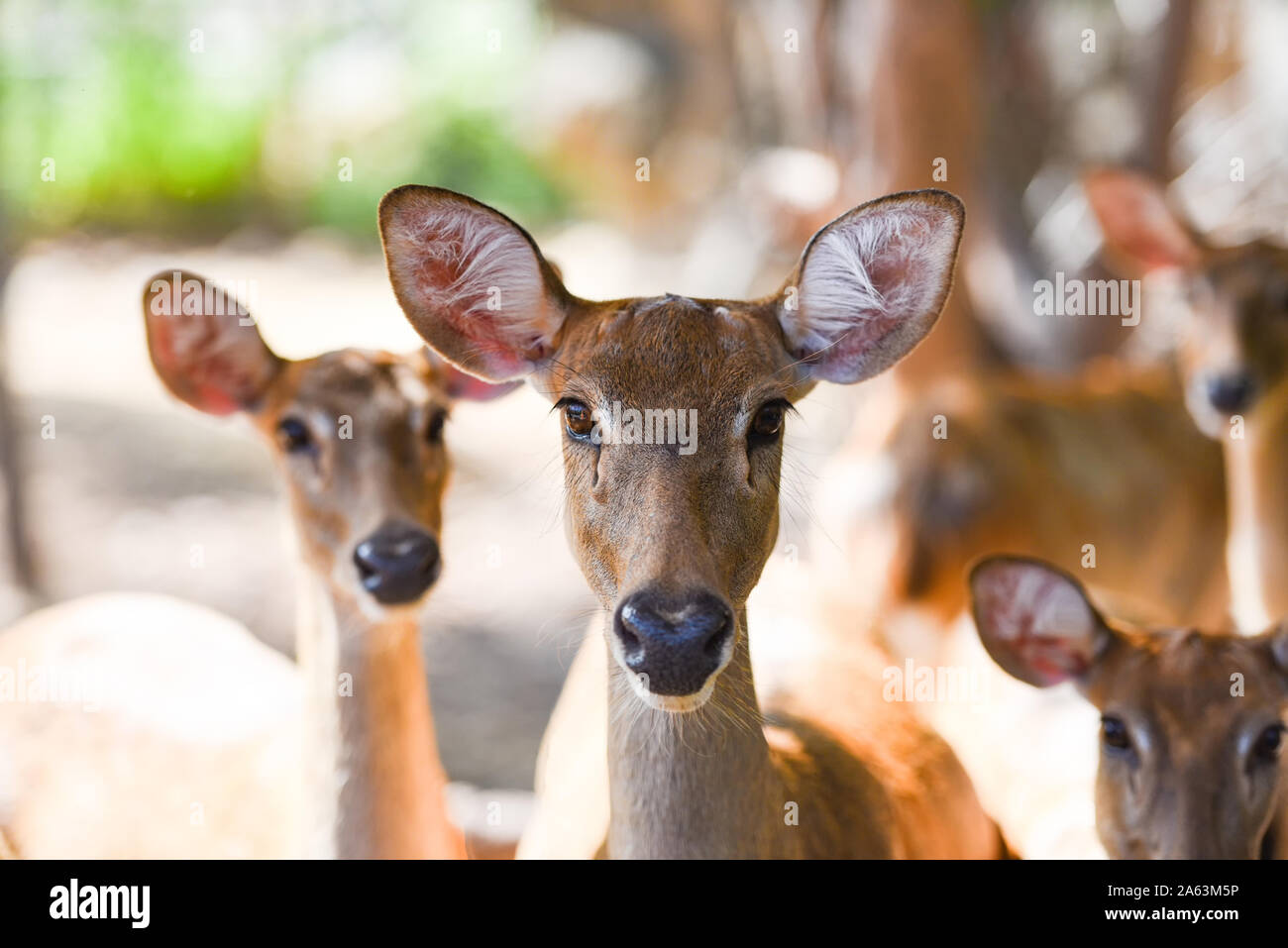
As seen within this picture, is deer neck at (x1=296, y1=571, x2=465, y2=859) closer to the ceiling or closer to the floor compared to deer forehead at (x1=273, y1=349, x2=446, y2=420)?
closer to the floor

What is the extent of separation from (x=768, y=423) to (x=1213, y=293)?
245cm

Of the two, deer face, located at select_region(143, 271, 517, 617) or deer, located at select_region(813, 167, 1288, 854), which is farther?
deer, located at select_region(813, 167, 1288, 854)

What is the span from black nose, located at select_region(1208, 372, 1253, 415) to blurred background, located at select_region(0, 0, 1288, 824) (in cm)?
76

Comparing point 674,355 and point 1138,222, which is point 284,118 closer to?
point 1138,222

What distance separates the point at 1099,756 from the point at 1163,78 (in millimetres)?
4712

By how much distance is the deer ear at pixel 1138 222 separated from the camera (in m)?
4.47

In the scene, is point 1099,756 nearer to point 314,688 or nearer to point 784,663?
point 784,663

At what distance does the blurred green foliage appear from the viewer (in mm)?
8961

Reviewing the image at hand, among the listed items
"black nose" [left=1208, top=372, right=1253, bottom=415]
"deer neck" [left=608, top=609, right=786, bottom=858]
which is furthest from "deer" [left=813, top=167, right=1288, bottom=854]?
"deer neck" [left=608, top=609, right=786, bottom=858]

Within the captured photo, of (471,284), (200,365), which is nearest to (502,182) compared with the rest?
(200,365)

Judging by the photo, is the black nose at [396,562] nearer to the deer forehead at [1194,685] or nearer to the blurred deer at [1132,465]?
the deer forehead at [1194,685]

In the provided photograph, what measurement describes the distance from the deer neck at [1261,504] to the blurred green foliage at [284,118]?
17.2 feet

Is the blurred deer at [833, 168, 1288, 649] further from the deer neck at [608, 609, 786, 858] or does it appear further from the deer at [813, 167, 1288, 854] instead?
the deer neck at [608, 609, 786, 858]

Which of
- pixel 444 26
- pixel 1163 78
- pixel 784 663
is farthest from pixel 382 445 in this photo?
pixel 444 26
